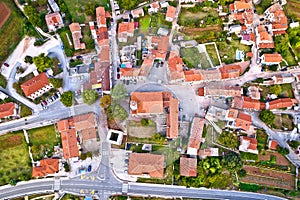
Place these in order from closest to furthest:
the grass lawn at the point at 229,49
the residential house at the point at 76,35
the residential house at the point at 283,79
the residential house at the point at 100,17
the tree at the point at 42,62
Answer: the tree at the point at 42,62
the residential house at the point at 283,79
the residential house at the point at 76,35
the residential house at the point at 100,17
the grass lawn at the point at 229,49

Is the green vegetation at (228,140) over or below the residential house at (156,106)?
below

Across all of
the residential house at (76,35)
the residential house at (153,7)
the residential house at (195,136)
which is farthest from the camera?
the residential house at (153,7)

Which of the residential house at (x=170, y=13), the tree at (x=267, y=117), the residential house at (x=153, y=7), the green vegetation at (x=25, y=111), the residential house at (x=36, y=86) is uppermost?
the residential house at (x=153, y=7)

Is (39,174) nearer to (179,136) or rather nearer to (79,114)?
(79,114)

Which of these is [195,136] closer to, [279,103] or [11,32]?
[279,103]

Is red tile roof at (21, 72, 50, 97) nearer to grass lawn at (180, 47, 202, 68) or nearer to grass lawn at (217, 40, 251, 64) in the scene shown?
grass lawn at (180, 47, 202, 68)

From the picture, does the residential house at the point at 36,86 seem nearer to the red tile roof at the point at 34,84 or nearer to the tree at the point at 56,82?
the red tile roof at the point at 34,84

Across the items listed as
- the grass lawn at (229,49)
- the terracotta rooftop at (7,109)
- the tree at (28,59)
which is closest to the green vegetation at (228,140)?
the grass lawn at (229,49)

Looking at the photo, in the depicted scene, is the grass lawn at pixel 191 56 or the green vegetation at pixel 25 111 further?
the grass lawn at pixel 191 56
